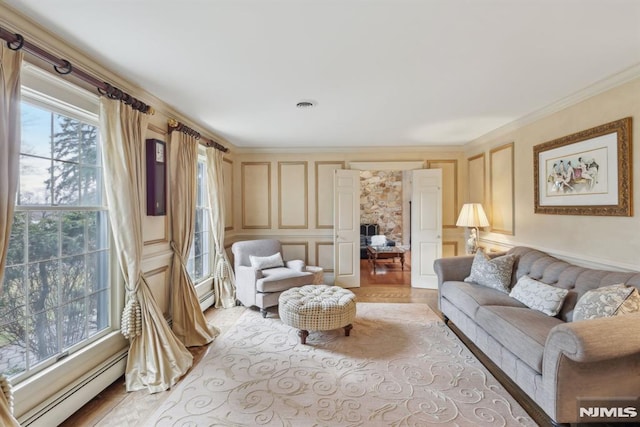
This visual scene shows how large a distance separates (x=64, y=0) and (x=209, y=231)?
3.06 metres

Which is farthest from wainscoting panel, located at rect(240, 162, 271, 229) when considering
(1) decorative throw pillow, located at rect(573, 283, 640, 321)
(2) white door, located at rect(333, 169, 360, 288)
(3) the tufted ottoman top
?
(1) decorative throw pillow, located at rect(573, 283, 640, 321)

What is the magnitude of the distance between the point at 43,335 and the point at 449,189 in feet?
17.4

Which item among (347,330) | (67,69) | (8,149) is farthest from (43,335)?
(347,330)

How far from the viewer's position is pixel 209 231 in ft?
13.8

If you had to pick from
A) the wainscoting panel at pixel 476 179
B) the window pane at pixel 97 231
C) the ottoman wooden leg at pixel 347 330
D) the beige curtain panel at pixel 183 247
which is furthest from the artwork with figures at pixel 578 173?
the window pane at pixel 97 231

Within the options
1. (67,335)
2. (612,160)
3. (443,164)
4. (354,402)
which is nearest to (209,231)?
(67,335)

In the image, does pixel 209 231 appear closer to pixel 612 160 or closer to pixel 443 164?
pixel 443 164

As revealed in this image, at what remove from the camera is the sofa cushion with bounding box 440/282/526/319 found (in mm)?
2719

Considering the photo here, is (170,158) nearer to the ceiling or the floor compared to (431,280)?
nearer to the ceiling

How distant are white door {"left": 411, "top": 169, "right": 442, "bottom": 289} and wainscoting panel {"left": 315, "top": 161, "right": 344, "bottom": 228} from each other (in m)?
1.42

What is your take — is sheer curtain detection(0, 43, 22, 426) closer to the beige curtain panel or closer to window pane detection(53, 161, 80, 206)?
window pane detection(53, 161, 80, 206)

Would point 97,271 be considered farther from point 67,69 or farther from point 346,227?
point 346,227

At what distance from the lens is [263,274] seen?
3.97 m

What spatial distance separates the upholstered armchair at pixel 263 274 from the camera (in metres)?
3.73
